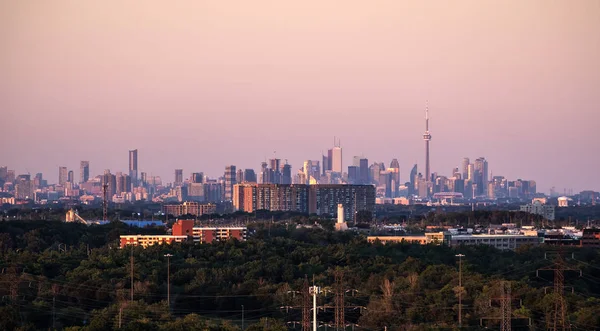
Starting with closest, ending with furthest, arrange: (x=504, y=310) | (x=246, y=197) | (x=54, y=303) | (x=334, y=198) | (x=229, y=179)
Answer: (x=504, y=310)
(x=54, y=303)
(x=334, y=198)
(x=246, y=197)
(x=229, y=179)

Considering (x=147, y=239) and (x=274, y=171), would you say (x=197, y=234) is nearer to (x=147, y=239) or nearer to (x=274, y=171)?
(x=147, y=239)

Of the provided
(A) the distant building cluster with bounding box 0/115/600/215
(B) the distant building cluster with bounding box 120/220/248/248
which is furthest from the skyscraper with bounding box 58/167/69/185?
(B) the distant building cluster with bounding box 120/220/248/248

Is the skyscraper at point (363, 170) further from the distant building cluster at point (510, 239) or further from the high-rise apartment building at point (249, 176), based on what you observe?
the distant building cluster at point (510, 239)

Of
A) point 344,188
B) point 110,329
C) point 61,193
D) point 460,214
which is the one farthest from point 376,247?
point 61,193

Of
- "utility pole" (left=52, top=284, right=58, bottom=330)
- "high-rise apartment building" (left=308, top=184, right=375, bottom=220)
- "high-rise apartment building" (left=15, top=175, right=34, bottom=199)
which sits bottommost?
"utility pole" (left=52, top=284, right=58, bottom=330)

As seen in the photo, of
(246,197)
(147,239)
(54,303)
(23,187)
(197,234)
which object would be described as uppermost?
(23,187)

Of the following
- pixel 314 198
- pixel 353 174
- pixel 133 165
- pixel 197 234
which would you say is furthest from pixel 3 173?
pixel 197 234

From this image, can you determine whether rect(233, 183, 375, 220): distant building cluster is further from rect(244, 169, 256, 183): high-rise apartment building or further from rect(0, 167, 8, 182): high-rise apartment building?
rect(0, 167, 8, 182): high-rise apartment building

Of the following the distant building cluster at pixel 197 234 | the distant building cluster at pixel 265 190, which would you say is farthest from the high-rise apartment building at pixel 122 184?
the distant building cluster at pixel 197 234
